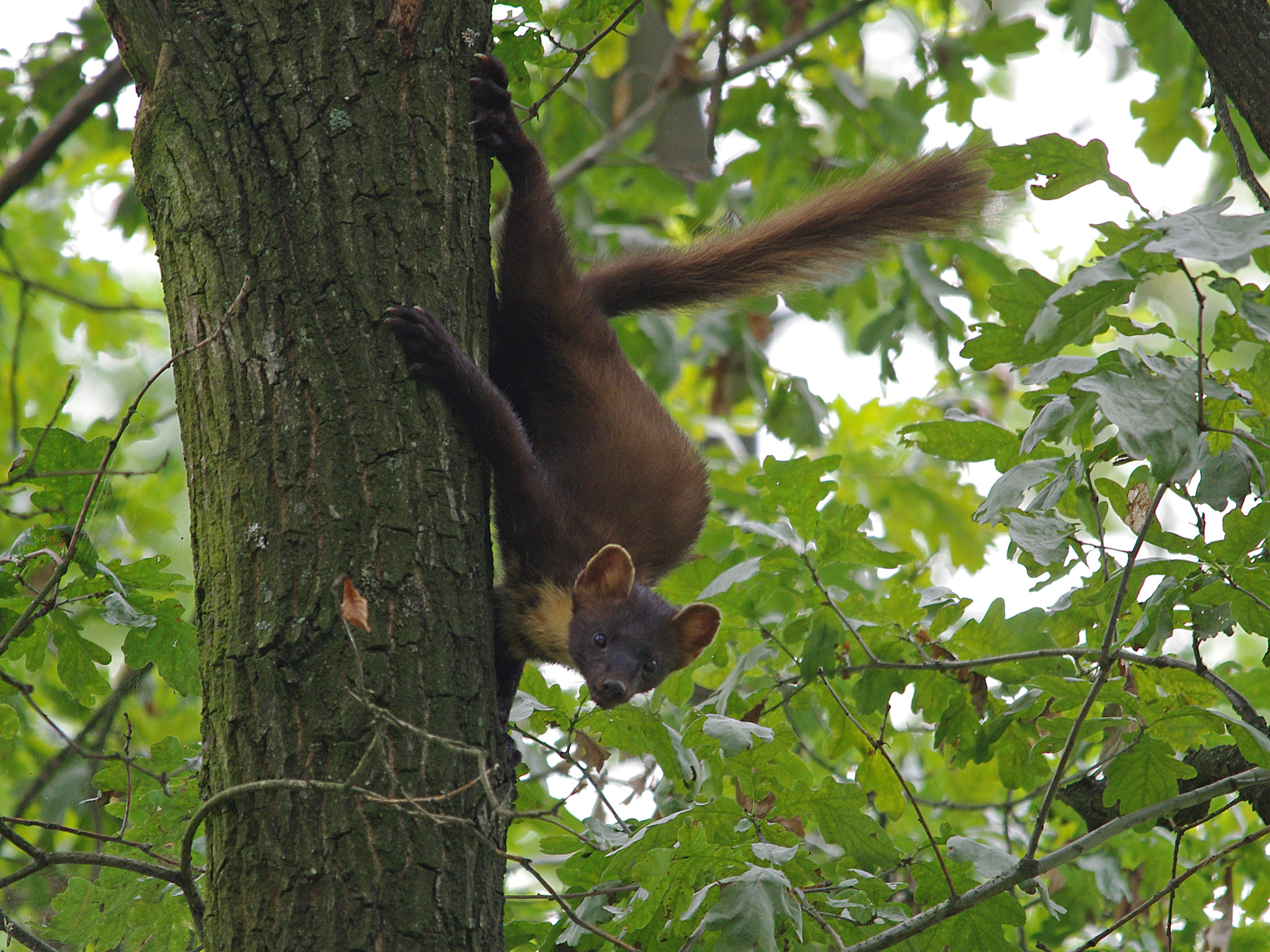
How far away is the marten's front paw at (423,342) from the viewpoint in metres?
2.39

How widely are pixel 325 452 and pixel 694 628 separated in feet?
6.66

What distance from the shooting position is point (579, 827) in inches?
123

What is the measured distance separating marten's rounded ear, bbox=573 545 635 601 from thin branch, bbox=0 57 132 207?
10.5 ft

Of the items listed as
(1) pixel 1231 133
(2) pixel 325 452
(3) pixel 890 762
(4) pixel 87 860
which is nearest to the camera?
(4) pixel 87 860

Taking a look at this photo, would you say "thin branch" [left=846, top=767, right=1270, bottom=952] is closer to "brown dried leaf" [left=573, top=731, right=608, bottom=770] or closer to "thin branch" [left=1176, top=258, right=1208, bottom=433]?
"thin branch" [left=1176, top=258, right=1208, bottom=433]

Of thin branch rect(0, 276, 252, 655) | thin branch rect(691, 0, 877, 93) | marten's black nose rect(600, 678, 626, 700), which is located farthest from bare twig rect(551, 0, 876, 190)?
thin branch rect(0, 276, 252, 655)

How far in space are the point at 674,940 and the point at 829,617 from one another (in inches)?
34.9

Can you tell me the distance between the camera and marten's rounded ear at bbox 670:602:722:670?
3.92 m

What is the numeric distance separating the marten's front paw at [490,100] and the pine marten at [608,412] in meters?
0.27

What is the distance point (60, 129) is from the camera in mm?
5062

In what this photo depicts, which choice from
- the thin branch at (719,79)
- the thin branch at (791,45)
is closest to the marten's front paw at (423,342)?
the thin branch at (719,79)

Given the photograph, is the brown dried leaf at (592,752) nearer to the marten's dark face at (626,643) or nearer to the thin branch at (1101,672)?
the marten's dark face at (626,643)

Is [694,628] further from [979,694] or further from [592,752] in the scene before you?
[979,694]

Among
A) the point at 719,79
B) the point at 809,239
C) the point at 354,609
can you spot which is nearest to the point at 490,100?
the point at 809,239
